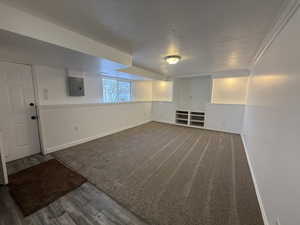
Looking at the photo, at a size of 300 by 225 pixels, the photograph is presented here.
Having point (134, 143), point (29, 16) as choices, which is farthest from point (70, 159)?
point (29, 16)

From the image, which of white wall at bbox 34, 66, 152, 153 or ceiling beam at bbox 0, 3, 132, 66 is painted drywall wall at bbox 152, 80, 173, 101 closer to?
white wall at bbox 34, 66, 152, 153

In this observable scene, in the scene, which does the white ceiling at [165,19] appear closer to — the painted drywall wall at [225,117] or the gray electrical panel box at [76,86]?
the gray electrical panel box at [76,86]

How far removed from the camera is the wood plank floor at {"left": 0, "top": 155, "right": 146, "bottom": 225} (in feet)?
4.44

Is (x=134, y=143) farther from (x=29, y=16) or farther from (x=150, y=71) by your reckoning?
(x=29, y=16)

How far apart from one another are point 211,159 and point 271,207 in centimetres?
148

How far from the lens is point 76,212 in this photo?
4.80 feet

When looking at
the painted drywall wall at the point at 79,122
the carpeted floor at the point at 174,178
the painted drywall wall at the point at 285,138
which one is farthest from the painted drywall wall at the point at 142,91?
the painted drywall wall at the point at 285,138

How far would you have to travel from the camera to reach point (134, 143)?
3596mm

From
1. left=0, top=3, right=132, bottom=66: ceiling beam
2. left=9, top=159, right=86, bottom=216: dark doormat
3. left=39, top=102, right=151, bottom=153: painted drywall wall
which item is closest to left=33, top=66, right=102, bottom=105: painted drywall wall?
left=39, top=102, right=151, bottom=153: painted drywall wall

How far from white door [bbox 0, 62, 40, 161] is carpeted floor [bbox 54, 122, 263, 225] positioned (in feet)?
2.40

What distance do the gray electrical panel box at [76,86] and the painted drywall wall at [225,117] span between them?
15.3 feet

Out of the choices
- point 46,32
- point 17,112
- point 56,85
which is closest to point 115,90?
point 56,85

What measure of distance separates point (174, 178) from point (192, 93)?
4493mm

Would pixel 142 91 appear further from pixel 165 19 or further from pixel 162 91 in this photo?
pixel 165 19
